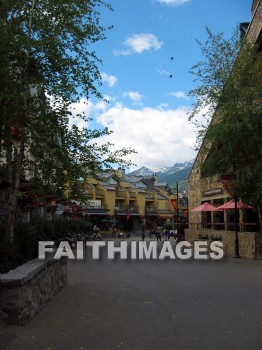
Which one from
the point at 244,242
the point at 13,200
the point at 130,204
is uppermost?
the point at 130,204

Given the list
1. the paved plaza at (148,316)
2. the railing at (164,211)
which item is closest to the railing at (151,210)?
the railing at (164,211)

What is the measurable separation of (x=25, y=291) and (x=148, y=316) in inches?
90.3

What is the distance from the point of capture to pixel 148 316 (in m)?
7.94

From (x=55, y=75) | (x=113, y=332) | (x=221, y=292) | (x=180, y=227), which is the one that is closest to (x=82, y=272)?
(x=221, y=292)

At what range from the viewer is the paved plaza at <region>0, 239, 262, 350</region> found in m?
6.15

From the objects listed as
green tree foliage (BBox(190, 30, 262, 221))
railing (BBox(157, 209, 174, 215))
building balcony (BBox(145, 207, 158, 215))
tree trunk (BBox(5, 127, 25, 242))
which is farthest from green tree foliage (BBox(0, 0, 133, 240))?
railing (BBox(157, 209, 174, 215))

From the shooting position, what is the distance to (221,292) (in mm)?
10758

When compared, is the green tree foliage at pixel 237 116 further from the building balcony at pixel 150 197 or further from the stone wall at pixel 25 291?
the building balcony at pixel 150 197

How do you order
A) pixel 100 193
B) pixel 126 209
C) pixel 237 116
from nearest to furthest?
pixel 237 116 < pixel 100 193 < pixel 126 209

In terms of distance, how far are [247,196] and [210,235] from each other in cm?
871

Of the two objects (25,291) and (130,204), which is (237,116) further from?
(130,204)

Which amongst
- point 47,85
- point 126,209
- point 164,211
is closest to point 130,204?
point 126,209

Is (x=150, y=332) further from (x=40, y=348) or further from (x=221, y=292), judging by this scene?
(x=221, y=292)

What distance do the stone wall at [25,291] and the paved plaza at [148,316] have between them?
186mm
